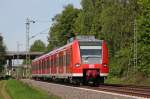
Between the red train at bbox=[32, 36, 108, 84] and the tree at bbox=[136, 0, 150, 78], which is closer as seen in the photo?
the red train at bbox=[32, 36, 108, 84]

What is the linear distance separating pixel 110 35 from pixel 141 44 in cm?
866

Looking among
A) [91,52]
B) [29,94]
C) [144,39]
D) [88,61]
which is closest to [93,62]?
[88,61]

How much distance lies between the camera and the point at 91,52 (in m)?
36.9

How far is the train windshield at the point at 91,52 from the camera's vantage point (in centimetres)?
3669

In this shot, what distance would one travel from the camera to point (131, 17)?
72812mm

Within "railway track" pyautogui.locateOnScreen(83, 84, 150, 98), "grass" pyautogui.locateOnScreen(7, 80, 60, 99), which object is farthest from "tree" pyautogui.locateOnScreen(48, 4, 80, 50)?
"railway track" pyautogui.locateOnScreen(83, 84, 150, 98)

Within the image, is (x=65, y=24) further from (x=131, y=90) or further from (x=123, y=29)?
(x=131, y=90)

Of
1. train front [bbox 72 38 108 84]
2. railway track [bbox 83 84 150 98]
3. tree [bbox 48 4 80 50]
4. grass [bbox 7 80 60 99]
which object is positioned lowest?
grass [bbox 7 80 60 99]

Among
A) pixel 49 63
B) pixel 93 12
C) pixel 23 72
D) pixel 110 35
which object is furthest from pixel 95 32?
pixel 23 72

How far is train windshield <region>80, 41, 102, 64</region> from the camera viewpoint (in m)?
36.7

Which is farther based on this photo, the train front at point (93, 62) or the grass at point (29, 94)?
the train front at point (93, 62)

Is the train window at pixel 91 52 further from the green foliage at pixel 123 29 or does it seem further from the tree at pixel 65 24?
the tree at pixel 65 24

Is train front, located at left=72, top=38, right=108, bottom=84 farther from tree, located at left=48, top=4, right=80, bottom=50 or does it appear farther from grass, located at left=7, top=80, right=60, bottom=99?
tree, located at left=48, top=4, right=80, bottom=50

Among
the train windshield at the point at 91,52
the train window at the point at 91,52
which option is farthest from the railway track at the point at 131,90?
the train window at the point at 91,52
